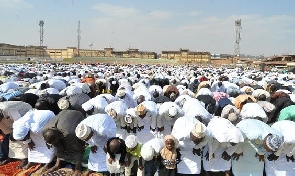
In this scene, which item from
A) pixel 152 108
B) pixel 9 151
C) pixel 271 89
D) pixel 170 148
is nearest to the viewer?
pixel 170 148

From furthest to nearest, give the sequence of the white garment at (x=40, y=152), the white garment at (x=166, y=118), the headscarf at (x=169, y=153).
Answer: the white garment at (x=166, y=118)
the white garment at (x=40, y=152)
the headscarf at (x=169, y=153)

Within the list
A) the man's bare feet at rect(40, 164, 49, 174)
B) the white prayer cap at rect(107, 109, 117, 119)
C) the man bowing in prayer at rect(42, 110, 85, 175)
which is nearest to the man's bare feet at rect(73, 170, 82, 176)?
the man bowing in prayer at rect(42, 110, 85, 175)

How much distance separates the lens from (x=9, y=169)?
16.5 ft

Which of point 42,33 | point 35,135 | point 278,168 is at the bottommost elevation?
point 278,168

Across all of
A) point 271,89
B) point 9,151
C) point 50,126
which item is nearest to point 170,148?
point 50,126

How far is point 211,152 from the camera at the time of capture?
4383 millimetres

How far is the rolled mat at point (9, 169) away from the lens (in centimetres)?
488

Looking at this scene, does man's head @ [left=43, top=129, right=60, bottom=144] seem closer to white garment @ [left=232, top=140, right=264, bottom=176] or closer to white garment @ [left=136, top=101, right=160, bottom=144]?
white garment @ [left=136, top=101, right=160, bottom=144]

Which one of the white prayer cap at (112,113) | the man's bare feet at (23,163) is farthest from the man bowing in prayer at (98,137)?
the man's bare feet at (23,163)

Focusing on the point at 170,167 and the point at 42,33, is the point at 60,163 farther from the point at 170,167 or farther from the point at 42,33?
the point at 42,33

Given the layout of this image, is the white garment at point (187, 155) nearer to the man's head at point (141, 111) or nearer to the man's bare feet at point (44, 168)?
the man's head at point (141, 111)

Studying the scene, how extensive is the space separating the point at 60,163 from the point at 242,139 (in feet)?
9.39

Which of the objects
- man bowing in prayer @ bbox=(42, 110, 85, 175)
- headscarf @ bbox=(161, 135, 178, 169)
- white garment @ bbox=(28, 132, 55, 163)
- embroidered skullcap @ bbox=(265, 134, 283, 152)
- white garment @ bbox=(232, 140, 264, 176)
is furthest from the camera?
white garment @ bbox=(28, 132, 55, 163)

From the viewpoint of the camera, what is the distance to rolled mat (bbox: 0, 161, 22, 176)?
4875mm
